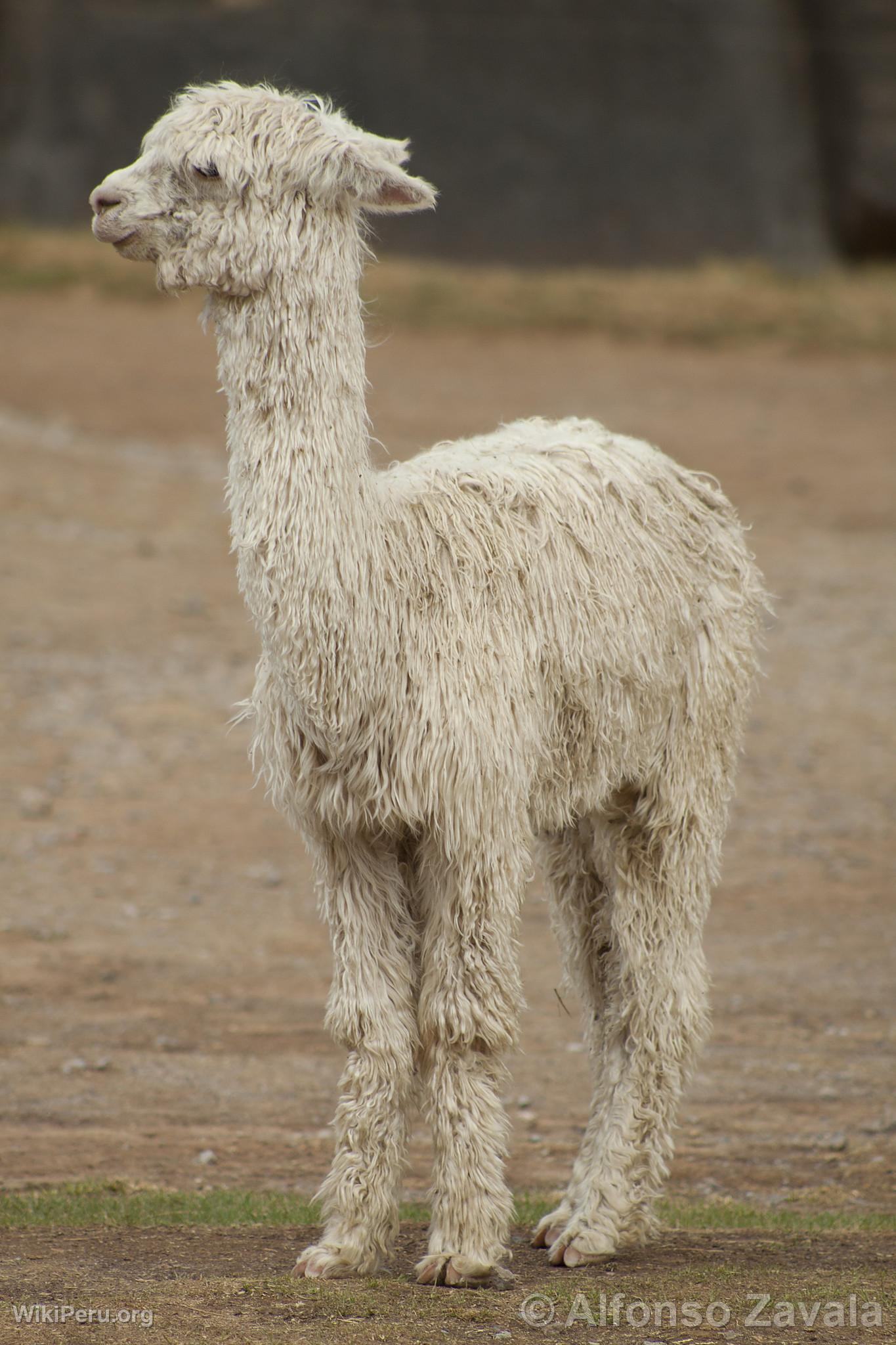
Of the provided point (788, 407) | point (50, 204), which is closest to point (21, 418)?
point (50, 204)

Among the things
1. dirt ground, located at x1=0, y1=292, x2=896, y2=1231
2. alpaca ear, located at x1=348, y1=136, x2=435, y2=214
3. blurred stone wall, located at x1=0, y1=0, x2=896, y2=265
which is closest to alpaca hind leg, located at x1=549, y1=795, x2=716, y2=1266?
dirt ground, located at x1=0, y1=292, x2=896, y2=1231

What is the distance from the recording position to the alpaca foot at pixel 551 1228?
4.36 meters

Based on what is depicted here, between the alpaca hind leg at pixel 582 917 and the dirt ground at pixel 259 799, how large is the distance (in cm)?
91

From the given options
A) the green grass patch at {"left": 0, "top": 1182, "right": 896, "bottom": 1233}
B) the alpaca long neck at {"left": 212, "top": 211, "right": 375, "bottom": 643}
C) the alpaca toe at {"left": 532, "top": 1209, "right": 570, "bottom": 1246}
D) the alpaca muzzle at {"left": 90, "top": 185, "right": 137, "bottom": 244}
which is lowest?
the green grass patch at {"left": 0, "top": 1182, "right": 896, "bottom": 1233}

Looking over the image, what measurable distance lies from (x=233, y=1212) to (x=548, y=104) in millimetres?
17111

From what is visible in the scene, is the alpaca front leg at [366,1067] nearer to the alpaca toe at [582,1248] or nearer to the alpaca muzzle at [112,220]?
the alpaca toe at [582,1248]

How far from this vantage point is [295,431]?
372 centimetres

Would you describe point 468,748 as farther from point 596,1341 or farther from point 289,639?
point 596,1341

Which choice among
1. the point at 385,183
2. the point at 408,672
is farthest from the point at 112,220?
the point at 408,672

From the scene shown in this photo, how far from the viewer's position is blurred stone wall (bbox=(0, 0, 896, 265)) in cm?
1872

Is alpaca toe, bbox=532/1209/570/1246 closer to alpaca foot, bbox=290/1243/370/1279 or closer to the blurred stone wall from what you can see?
alpaca foot, bbox=290/1243/370/1279

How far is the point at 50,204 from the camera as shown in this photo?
1900cm

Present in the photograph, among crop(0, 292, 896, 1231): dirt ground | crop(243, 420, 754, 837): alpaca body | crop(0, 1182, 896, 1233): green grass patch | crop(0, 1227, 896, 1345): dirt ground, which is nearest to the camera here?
crop(0, 1227, 896, 1345): dirt ground

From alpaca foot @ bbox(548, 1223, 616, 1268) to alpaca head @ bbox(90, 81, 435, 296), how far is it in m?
2.43
